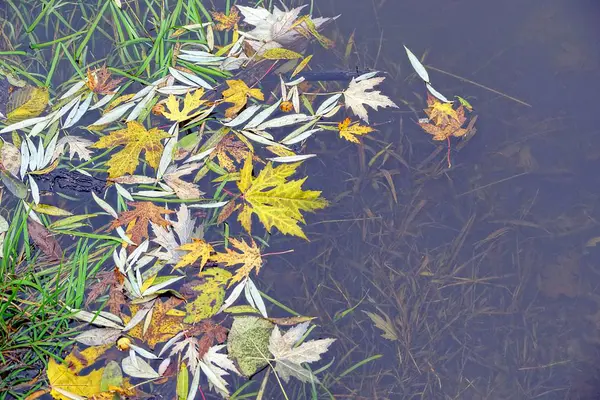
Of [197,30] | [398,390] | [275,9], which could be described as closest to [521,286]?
[398,390]

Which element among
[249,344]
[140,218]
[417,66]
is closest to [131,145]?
[140,218]

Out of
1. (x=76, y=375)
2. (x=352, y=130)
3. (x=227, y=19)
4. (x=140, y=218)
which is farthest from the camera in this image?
(x=227, y=19)

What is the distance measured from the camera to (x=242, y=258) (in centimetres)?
185

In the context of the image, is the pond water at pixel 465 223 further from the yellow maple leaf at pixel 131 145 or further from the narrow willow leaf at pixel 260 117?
the yellow maple leaf at pixel 131 145

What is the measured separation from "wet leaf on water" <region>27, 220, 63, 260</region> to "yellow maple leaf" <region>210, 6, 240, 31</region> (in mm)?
896

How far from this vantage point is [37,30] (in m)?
2.15

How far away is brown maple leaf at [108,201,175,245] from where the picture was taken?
6.11ft

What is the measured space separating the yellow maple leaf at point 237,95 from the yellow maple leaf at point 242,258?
440mm

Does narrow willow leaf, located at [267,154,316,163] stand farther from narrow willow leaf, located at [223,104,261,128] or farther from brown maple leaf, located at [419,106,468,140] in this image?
brown maple leaf, located at [419,106,468,140]

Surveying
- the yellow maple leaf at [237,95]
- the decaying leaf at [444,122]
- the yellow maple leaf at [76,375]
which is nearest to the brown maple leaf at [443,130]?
the decaying leaf at [444,122]

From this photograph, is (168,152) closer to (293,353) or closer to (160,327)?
(160,327)

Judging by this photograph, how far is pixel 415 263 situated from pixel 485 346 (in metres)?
0.32

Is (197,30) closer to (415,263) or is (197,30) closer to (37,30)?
(37,30)

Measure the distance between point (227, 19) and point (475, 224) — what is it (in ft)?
3.62
